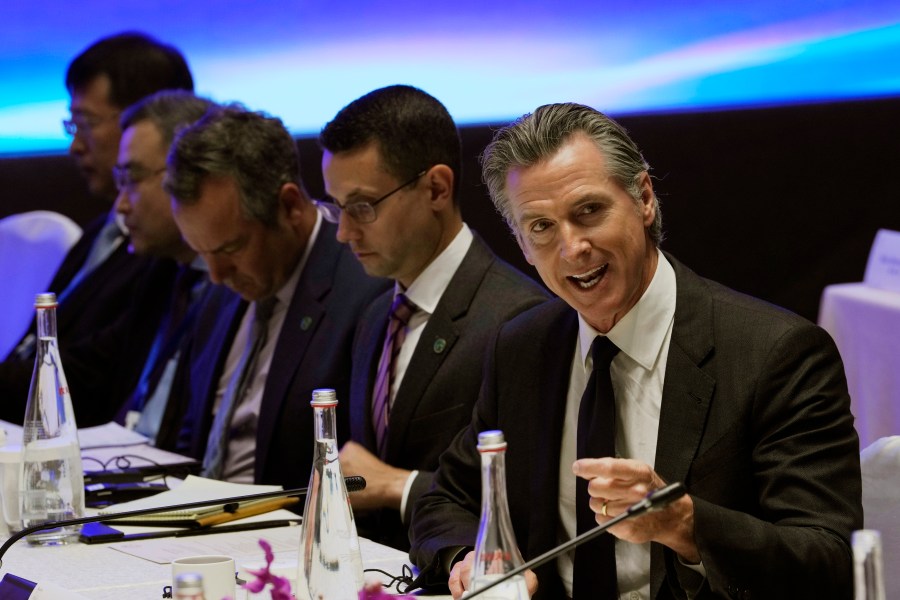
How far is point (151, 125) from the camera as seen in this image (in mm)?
3938

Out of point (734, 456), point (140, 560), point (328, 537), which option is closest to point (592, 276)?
point (734, 456)

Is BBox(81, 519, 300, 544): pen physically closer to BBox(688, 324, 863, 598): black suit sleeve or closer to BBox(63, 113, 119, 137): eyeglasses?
BBox(688, 324, 863, 598): black suit sleeve

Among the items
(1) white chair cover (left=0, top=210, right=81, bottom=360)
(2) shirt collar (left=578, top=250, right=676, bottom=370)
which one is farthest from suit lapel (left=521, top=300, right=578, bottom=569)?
(1) white chair cover (left=0, top=210, right=81, bottom=360)

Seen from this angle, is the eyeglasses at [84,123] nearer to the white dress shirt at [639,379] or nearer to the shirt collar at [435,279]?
the shirt collar at [435,279]

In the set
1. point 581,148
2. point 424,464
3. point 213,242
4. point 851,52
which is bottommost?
point 424,464

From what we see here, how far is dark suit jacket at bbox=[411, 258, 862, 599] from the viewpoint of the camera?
1636mm

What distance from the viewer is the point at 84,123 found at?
464cm

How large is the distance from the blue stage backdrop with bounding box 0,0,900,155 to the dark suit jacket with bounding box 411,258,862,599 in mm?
3118

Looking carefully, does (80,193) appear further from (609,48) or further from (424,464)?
(424,464)

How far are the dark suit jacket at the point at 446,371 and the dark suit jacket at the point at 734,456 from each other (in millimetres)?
495

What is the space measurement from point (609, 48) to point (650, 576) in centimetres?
356

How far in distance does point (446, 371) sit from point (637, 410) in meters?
0.74

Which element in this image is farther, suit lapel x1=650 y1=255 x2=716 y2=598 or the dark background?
the dark background

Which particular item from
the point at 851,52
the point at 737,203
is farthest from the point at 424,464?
the point at 851,52
